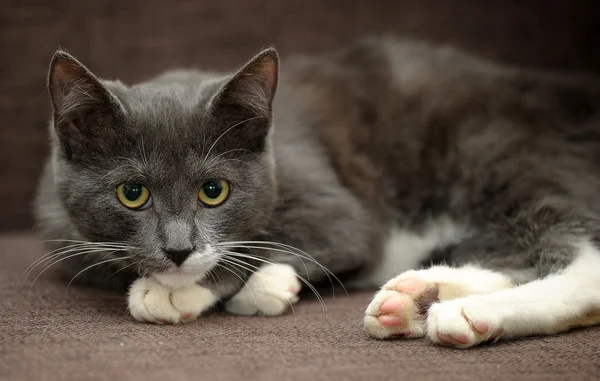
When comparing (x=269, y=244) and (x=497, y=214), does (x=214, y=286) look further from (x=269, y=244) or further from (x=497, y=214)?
(x=497, y=214)

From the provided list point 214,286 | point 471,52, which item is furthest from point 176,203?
point 471,52

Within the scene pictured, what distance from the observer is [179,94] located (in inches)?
68.1

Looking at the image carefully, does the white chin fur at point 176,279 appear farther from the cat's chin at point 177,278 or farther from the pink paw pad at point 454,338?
the pink paw pad at point 454,338

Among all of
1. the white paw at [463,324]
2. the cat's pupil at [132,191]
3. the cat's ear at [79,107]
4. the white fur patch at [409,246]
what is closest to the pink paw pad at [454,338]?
the white paw at [463,324]

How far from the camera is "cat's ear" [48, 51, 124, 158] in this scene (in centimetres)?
150

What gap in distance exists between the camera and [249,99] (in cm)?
164

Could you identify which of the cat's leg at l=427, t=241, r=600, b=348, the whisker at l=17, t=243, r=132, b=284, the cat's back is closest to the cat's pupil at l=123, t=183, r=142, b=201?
the whisker at l=17, t=243, r=132, b=284

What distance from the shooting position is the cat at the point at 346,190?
153 centimetres

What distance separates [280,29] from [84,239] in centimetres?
120

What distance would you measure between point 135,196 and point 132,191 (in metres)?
0.01

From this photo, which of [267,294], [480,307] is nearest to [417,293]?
[480,307]

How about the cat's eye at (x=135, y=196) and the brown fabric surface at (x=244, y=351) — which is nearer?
the brown fabric surface at (x=244, y=351)

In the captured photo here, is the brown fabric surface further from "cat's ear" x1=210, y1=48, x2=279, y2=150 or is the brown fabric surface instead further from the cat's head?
"cat's ear" x1=210, y1=48, x2=279, y2=150

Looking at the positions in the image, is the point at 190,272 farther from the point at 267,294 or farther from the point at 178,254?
the point at 267,294
